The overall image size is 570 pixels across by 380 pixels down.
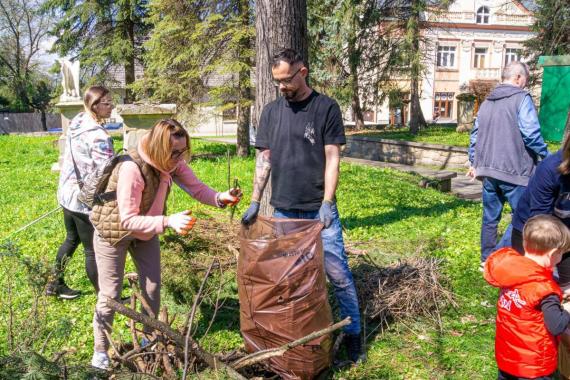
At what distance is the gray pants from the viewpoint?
9.33 ft

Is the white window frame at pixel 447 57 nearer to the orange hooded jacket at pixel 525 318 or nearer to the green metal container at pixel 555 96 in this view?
the green metal container at pixel 555 96

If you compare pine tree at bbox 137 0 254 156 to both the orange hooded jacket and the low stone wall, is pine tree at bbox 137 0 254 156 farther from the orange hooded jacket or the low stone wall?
the orange hooded jacket

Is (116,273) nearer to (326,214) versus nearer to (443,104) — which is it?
(326,214)

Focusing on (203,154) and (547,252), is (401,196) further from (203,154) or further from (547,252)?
(203,154)

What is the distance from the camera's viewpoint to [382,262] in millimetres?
4359

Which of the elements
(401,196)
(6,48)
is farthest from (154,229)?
(6,48)

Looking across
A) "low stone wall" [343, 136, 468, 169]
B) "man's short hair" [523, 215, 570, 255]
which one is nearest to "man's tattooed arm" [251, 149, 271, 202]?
"man's short hair" [523, 215, 570, 255]

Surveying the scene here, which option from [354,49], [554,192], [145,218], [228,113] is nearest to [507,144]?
[554,192]

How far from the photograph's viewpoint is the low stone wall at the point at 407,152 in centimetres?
1410

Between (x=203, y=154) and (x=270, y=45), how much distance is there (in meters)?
10.2

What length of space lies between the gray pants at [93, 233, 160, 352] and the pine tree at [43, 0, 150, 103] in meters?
18.5

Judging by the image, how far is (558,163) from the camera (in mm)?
2910

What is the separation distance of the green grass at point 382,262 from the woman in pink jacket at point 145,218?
279 mm

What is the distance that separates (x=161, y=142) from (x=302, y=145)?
0.85 meters
